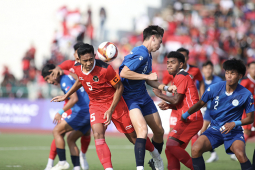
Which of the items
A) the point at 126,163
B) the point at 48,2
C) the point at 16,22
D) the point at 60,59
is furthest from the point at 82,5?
the point at 126,163

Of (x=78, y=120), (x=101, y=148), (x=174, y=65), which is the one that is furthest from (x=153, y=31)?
(x=78, y=120)

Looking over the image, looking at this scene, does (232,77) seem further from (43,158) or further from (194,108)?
(43,158)

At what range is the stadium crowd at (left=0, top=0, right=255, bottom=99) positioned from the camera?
2038 centimetres

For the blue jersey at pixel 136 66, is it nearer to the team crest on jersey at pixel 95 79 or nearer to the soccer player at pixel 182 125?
the soccer player at pixel 182 125

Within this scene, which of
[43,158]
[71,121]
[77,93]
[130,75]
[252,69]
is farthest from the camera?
[43,158]

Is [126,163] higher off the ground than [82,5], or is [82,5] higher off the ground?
[82,5]

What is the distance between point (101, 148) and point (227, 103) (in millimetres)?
2204

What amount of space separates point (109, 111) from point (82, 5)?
23.2 m

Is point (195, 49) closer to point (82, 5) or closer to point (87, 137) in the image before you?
point (82, 5)

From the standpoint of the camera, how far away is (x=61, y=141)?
758 centimetres

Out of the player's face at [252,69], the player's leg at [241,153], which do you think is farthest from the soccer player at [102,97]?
the player's face at [252,69]

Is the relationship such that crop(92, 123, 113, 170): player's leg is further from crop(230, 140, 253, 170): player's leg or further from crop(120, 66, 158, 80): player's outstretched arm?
crop(230, 140, 253, 170): player's leg

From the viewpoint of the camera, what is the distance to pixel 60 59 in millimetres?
21969

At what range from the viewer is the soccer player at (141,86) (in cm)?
615
